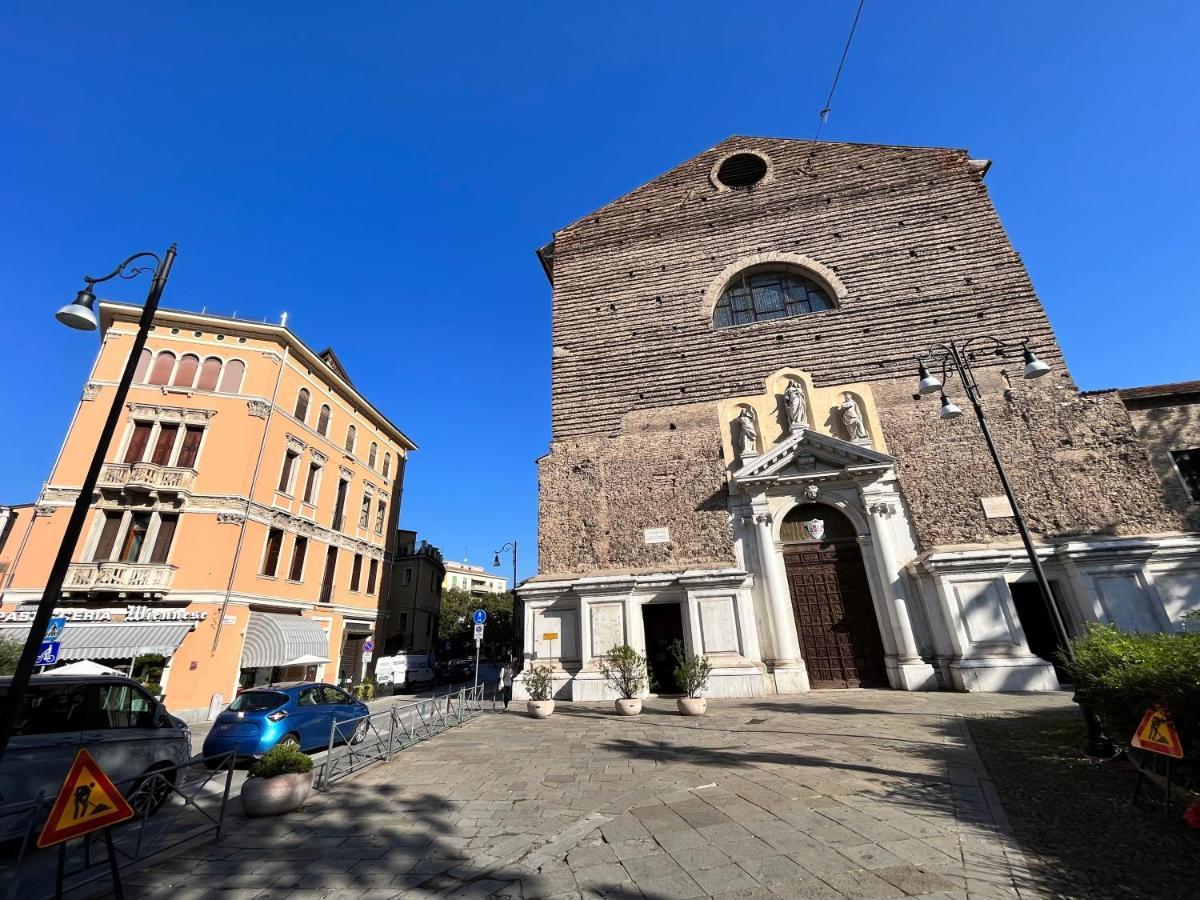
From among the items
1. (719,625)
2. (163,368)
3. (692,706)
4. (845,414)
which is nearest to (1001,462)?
(845,414)

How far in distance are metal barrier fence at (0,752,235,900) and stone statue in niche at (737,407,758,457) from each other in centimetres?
1306

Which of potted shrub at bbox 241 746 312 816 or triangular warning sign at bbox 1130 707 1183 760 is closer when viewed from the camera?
triangular warning sign at bbox 1130 707 1183 760

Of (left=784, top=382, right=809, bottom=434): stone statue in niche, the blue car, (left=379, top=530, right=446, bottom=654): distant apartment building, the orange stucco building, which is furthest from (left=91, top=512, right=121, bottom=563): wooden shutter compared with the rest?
(left=784, top=382, right=809, bottom=434): stone statue in niche

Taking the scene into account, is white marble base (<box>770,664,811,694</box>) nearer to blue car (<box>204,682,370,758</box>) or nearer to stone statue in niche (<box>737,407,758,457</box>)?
stone statue in niche (<box>737,407,758,457</box>)

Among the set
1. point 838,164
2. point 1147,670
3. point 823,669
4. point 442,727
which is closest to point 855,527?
point 823,669

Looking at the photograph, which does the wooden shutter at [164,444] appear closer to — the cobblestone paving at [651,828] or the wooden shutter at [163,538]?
the wooden shutter at [163,538]

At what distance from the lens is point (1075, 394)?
13.7 metres

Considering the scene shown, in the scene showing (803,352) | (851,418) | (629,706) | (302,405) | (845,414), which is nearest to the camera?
(629,706)

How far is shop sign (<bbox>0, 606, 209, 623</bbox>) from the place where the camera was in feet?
48.8

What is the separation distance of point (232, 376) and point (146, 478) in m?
4.63

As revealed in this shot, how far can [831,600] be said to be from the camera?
13617 millimetres

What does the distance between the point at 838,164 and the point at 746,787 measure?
20.7 meters

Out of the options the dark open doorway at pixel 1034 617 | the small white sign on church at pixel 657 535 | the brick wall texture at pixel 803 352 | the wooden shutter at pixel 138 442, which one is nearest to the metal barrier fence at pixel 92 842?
the brick wall texture at pixel 803 352

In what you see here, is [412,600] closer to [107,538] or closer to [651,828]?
[107,538]
